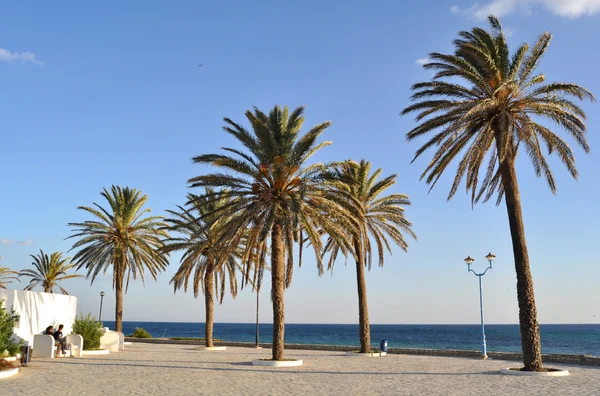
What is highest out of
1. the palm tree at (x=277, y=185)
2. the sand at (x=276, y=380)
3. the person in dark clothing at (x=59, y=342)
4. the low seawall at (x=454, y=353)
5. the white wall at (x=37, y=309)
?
the palm tree at (x=277, y=185)

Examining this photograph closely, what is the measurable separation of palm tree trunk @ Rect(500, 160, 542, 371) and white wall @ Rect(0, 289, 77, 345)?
20.1m

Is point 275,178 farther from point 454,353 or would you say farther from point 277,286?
point 454,353

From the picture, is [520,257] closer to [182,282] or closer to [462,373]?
[462,373]

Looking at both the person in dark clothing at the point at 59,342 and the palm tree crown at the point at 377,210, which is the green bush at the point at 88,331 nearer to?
the person in dark clothing at the point at 59,342

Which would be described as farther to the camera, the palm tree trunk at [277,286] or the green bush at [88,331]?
the green bush at [88,331]

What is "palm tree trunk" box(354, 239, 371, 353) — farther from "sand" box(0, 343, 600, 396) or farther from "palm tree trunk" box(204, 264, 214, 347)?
"palm tree trunk" box(204, 264, 214, 347)

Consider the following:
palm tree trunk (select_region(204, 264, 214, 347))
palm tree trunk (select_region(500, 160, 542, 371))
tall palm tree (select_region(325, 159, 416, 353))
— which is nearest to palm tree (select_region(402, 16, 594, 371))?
palm tree trunk (select_region(500, 160, 542, 371))

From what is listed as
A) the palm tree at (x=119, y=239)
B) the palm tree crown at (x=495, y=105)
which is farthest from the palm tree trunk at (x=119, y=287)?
the palm tree crown at (x=495, y=105)

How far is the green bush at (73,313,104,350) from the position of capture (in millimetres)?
27609

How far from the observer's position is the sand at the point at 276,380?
14211 mm

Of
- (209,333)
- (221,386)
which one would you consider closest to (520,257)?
(221,386)

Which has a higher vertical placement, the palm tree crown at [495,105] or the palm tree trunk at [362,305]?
the palm tree crown at [495,105]

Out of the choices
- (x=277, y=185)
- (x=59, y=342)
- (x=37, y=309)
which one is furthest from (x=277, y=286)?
(x=37, y=309)

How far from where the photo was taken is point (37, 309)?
26641 mm
